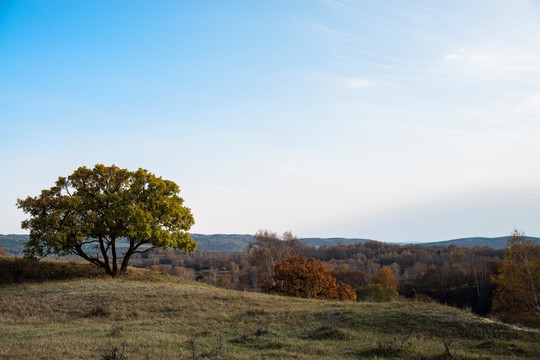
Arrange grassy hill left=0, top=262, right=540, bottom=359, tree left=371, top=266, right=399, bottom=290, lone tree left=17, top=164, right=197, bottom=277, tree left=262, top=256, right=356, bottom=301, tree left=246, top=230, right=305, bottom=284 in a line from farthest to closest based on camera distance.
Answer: tree left=371, top=266, right=399, bottom=290
tree left=246, top=230, right=305, bottom=284
tree left=262, top=256, right=356, bottom=301
lone tree left=17, top=164, right=197, bottom=277
grassy hill left=0, top=262, right=540, bottom=359

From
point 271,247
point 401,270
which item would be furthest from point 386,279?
point 401,270

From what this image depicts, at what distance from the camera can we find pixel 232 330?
55.2ft

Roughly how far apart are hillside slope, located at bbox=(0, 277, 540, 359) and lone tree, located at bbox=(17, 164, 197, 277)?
761 cm

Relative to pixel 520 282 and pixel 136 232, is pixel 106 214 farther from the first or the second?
pixel 520 282

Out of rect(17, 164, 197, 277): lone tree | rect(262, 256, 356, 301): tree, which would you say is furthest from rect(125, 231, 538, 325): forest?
rect(17, 164, 197, 277): lone tree

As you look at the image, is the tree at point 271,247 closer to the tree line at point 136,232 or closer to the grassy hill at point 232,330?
the tree line at point 136,232

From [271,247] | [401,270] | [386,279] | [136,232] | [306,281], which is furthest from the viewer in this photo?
[401,270]

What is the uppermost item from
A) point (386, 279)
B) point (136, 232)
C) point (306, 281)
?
point (136, 232)

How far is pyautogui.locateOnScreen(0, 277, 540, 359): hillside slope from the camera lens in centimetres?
1279

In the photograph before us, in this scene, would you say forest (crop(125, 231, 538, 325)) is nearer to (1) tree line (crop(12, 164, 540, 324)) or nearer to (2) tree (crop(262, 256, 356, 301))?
(1) tree line (crop(12, 164, 540, 324))

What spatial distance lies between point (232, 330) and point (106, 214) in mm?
21515

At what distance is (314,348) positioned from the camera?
13.6 meters

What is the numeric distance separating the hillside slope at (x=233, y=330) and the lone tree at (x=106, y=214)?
761cm

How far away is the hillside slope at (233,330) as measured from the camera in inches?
504
